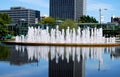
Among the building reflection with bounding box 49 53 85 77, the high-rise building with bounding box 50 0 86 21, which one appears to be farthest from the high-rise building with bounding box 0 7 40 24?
the building reflection with bounding box 49 53 85 77

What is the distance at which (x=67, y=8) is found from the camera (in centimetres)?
13450

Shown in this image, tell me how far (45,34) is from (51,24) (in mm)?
49196

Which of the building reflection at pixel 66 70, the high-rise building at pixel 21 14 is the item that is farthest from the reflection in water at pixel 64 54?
the high-rise building at pixel 21 14

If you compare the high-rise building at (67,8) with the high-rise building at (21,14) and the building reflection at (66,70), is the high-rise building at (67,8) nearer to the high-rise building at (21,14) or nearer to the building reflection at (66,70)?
the high-rise building at (21,14)

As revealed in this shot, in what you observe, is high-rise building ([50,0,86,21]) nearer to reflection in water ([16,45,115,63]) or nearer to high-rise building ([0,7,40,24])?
high-rise building ([0,7,40,24])

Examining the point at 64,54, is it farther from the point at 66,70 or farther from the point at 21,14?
the point at 21,14

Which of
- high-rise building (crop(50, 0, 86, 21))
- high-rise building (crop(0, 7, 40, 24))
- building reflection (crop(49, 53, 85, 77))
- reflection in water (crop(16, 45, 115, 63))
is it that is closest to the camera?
building reflection (crop(49, 53, 85, 77))

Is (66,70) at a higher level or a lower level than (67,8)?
lower

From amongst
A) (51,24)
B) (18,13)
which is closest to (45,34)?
(51,24)

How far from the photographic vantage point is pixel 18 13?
486ft

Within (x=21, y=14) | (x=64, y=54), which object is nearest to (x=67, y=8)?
(x=21, y=14)

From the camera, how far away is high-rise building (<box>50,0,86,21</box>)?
436 ft

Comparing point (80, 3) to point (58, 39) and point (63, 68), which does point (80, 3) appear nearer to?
point (58, 39)

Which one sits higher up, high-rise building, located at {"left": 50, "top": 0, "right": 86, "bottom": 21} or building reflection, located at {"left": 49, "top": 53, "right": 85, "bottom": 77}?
high-rise building, located at {"left": 50, "top": 0, "right": 86, "bottom": 21}
